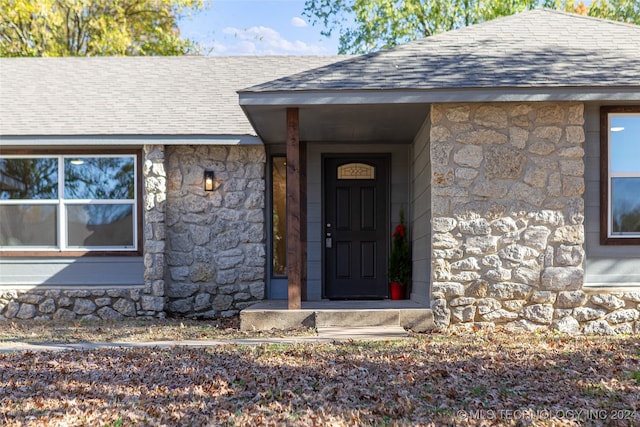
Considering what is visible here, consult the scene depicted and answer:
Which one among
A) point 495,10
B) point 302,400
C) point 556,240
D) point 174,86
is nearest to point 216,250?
point 174,86

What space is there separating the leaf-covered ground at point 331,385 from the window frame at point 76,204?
11.8 ft

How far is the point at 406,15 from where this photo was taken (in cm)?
2114

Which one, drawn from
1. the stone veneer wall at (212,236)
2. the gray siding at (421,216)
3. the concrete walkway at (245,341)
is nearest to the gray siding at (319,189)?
the gray siding at (421,216)

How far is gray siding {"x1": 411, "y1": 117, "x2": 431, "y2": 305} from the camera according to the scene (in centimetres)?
782

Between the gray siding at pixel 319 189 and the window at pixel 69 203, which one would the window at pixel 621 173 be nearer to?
the gray siding at pixel 319 189

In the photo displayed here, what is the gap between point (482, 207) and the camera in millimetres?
7176

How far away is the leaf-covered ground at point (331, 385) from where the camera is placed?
393 centimetres

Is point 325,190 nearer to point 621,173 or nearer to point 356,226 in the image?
point 356,226

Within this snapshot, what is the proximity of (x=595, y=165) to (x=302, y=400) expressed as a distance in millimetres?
4704

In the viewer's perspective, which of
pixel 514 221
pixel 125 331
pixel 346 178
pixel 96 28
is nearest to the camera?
pixel 514 221

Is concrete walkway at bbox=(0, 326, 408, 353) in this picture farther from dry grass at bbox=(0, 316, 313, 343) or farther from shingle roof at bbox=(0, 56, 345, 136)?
shingle roof at bbox=(0, 56, 345, 136)

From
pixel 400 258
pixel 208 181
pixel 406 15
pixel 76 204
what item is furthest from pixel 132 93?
pixel 406 15

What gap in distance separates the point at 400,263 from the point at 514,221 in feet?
8.63

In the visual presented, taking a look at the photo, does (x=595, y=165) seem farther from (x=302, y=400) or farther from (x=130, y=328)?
(x=130, y=328)
